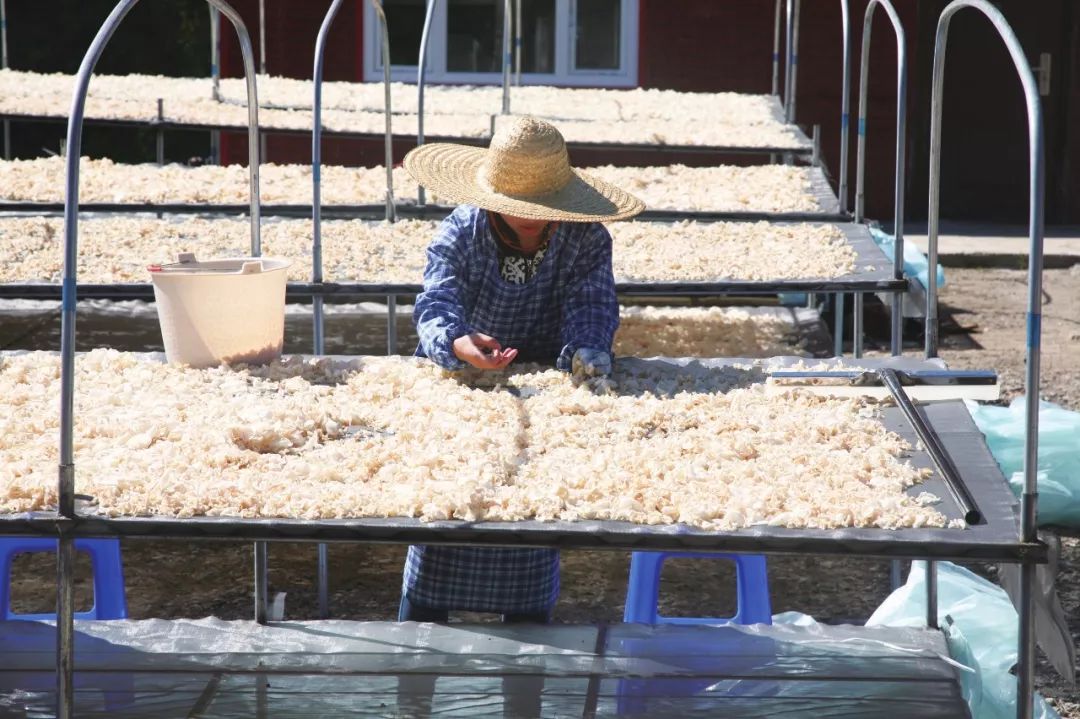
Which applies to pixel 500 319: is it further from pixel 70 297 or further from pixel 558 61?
pixel 558 61

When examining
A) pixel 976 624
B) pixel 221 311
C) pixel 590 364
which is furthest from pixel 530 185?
pixel 976 624

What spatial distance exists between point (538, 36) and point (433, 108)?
3.09 metres

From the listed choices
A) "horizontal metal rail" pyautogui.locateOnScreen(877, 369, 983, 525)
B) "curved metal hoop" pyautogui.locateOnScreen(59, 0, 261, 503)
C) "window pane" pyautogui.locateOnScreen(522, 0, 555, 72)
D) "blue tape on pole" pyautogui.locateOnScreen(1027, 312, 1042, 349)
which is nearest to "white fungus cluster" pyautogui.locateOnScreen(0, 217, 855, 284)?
"horizontal metal rail" pyautogui.locateOnScreen(877, 369, 983, 525)

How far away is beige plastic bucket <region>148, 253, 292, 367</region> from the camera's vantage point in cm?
279

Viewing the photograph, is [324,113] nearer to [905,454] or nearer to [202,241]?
[202,241]

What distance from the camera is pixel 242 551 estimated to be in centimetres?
465

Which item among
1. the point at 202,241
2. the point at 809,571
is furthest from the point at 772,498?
the point at 202,241

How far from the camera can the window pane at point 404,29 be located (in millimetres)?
11266

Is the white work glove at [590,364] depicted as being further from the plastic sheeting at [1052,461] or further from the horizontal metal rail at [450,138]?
the horizontal metal rail at [450,138]

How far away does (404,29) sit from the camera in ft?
37.1

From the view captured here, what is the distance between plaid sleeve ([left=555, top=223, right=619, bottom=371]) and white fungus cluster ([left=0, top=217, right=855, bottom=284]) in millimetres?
1491

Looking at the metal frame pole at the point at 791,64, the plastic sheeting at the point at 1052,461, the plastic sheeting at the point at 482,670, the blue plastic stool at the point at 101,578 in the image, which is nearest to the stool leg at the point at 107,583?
the blue plastic stool at the point at 101,578

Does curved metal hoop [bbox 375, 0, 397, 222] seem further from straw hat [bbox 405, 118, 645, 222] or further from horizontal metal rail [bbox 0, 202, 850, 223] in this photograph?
straw hat [bbox 405, 118, 645, 222]

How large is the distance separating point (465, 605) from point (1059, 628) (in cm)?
116
